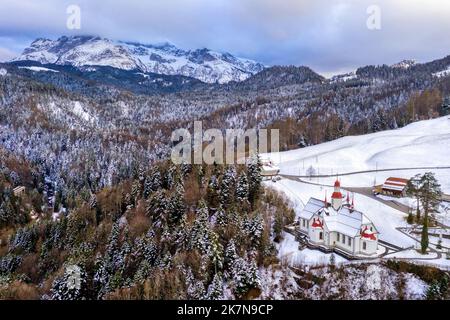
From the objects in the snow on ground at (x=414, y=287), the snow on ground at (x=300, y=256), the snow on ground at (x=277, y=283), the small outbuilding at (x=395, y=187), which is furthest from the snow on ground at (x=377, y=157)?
the snow on ground at (x=277, y=283)

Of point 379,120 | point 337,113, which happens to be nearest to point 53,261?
point 379,120

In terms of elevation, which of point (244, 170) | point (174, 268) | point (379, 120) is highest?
point (379, 120)

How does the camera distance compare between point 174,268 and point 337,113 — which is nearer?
point 174,268

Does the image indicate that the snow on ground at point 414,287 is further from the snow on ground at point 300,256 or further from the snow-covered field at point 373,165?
the snow on ground at point 300,256

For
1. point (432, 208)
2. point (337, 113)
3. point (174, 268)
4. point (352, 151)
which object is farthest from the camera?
point (337, 113)

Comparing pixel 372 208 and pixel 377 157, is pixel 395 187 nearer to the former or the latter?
pixel 372 208
